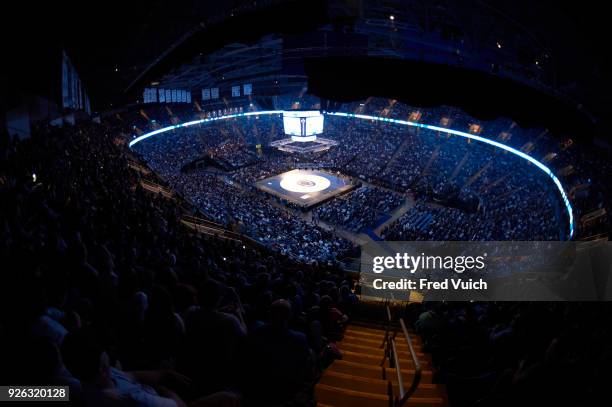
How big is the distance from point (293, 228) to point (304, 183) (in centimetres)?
1176

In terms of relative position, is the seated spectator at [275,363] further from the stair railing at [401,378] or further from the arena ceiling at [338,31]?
the arena ceiling at [338,31]

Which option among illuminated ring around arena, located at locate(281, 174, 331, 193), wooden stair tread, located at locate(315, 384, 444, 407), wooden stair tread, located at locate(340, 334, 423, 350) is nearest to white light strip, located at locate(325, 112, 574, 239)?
wooden stair tread, located at locate(340, 334, 423, 350)

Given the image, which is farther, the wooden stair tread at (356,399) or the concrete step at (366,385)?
the concrete step at (366,385)

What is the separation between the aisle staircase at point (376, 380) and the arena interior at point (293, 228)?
0.10 ft

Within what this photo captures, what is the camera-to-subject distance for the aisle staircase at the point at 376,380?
13.4 ft

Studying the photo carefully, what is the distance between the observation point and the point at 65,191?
1022 centimetres

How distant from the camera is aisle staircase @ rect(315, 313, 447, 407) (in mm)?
4070

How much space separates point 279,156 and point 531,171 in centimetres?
2344

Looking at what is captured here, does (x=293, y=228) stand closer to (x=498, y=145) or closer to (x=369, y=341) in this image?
(x=369, y=341)

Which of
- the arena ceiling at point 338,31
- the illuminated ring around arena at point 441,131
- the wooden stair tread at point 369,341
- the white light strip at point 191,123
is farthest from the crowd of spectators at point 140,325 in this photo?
the white light strip at point 191,123

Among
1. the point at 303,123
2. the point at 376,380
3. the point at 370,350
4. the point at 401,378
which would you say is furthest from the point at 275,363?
the point at 303,123

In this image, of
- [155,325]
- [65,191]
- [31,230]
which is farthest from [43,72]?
[155,325]

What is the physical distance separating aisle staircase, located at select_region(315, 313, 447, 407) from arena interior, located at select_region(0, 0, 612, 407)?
0.10ft

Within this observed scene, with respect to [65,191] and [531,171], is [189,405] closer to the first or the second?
[65,191]
